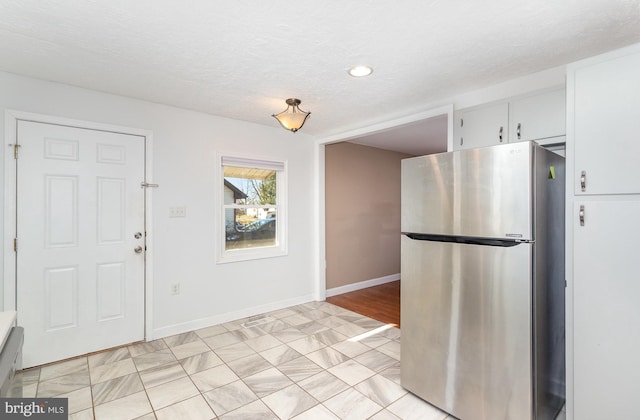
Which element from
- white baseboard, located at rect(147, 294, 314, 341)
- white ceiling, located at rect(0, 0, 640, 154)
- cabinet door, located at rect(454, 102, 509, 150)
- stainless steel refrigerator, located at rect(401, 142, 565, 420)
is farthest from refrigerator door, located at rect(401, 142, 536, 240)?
white baseboard, located at rect(147, 294, 314, 341)

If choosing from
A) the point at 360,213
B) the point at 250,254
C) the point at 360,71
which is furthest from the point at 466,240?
the point at 360,213

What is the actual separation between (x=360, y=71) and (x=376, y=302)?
10.3 ft

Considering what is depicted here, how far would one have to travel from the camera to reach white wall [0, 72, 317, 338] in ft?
8.71

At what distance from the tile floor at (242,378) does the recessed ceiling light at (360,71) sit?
2336 mm

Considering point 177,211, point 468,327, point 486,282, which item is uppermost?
point 177,211

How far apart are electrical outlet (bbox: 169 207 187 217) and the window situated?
44 cm

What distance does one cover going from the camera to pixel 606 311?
1.64 metres

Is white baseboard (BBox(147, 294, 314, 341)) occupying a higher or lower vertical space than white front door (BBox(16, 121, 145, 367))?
lower

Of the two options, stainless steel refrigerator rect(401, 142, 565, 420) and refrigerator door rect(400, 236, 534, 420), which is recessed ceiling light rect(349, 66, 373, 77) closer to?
stainless steel refrigerator rect(401, 142, 565, 420)

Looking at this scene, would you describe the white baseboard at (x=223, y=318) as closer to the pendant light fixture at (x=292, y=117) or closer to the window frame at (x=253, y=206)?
the window frame at (x=253, y=206)

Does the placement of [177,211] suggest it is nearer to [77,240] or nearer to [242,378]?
[77,240]

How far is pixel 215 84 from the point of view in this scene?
8.34 ft

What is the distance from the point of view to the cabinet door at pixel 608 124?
1598mm

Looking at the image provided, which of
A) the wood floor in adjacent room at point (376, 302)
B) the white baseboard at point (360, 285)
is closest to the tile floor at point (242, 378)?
the wood floor in adjacent room at point (376, 302)
